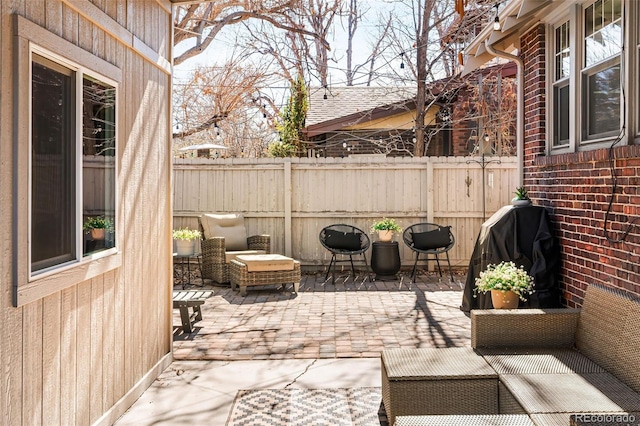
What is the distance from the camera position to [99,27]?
334 centimetres

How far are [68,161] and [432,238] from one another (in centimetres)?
670

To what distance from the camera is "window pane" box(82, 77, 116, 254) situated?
3223 mm

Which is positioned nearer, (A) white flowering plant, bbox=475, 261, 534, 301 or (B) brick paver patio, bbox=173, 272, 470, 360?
(A) white flowering plant, bbox=475, 261, 534, 301

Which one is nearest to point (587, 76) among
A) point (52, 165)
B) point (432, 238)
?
point (52, 165)

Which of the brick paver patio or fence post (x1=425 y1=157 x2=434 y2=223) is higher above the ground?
fence post (x1=425 y1=157 x2=434 y2=223)

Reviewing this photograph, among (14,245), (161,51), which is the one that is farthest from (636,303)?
(161,51)

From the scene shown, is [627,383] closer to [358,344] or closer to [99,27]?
[358,344]

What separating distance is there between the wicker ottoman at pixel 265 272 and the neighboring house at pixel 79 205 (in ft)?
10.7

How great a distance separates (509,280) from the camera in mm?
5113

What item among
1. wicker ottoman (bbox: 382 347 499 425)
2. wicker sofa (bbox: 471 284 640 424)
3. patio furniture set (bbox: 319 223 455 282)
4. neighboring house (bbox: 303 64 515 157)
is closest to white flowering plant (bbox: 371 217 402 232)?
patio furniture set (bbox: 319 223 455 282)

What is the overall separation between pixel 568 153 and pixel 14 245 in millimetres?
4261

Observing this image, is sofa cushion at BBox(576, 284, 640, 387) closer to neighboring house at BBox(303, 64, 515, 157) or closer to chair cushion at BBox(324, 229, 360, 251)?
chair cushion at BBox(324, 229, 360, 251)

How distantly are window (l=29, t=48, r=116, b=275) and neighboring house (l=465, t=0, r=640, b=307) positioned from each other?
323 cm

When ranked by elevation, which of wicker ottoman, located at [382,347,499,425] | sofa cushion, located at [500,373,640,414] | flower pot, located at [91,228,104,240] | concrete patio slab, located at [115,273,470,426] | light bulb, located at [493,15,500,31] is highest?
light bulb, located at [493,15,500,31]
